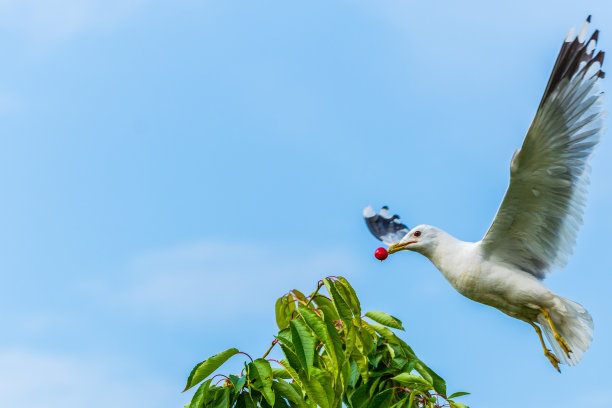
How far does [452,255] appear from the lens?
6.84 meters

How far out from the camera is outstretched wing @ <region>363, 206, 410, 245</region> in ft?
30.7

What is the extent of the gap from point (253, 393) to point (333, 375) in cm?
46

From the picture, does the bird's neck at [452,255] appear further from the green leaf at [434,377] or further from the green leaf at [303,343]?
the green leaf at [303,343]

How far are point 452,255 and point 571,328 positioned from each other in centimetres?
124

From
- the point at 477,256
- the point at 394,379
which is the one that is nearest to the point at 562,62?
the point at 477,256

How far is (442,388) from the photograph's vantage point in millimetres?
4754

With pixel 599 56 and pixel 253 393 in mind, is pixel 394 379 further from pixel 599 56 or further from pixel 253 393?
pixel 599 56

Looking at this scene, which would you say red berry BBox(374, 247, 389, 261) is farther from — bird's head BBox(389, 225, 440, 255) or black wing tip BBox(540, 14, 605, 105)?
black wing tip BBox(540, 14, 605, 105)

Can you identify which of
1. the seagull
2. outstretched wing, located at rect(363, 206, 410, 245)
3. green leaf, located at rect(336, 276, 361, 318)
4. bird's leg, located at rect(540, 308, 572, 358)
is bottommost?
green leaf, located at rect(336, 276, 361, 318)

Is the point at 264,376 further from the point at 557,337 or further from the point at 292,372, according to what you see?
the point at 557,337

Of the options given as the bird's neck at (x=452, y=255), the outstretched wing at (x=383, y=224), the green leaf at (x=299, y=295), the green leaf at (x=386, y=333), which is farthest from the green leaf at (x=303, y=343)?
the outstretched wing at (x=383, y=224)

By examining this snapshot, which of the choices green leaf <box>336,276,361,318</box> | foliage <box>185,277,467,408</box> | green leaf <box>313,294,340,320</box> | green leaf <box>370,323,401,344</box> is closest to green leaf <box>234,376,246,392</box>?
foliage <box>185,277,467,408</box>

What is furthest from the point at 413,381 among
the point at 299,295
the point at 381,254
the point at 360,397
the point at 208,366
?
the point at 381,254

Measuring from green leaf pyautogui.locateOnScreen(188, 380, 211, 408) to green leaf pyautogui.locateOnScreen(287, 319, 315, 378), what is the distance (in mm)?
A: 532
